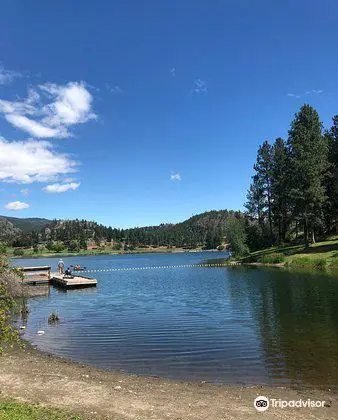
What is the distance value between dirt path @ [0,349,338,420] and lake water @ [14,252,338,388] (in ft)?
4.85

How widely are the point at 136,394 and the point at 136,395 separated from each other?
0.13 m

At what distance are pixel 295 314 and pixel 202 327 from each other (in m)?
7.45

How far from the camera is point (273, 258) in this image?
70438mm

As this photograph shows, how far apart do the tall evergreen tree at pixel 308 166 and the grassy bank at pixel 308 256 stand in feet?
12.6

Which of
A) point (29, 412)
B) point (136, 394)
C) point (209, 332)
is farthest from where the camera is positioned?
point (209, 332)

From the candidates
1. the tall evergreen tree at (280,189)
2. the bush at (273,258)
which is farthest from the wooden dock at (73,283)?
the tall evergreen tree at (280,189)

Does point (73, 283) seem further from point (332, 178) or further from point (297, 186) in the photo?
point (332, 178)

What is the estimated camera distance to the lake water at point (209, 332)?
17938 millimetres

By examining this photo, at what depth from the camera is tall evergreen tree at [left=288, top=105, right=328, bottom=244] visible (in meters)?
67.9

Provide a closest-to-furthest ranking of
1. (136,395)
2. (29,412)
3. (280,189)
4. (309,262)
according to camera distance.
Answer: (29,412)
(136,395)
(309,262)
(280,189)

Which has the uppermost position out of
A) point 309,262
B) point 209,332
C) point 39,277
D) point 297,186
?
point 297,186

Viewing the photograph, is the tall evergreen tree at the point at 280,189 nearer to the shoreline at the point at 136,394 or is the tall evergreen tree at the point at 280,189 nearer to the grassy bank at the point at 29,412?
the shoreline at the point at 136,394

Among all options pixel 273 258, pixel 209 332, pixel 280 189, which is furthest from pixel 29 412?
pixel 280 189

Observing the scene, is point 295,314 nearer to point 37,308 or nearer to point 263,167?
point 37,308
